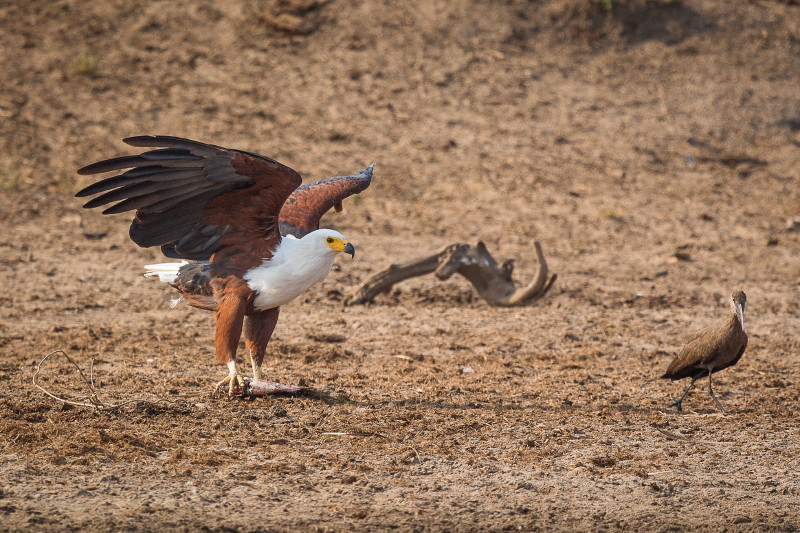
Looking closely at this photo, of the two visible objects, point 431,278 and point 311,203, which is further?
point 431,278

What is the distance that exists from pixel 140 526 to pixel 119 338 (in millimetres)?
3376

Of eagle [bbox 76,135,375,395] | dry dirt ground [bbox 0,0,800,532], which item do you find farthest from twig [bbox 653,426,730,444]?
eagle [bbox 76,135,375,395]

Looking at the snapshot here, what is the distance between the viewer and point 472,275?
27.7 ft

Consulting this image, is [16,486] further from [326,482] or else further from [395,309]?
[395,309]

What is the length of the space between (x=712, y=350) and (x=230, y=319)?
2998mm

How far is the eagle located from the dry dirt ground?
0.61 metres

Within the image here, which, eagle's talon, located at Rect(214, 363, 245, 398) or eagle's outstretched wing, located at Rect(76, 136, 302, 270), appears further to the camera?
eagle's talon, located at Rect(214, 363, 245, 398)

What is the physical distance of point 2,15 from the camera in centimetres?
1348

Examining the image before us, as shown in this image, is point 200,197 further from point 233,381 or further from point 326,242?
point 233,381

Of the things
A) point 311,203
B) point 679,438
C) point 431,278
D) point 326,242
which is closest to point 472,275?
point 431,278

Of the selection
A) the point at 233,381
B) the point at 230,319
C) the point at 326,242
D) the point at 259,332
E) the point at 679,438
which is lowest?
the point at 679,438

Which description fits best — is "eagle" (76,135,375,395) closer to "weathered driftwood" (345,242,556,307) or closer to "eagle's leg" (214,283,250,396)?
"eagle's leg" (214,283,250,396)

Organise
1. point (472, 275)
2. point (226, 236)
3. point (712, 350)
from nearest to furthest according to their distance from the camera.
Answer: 1. point (226, 236)
2. point (712, 350)
3. point (472, 275)

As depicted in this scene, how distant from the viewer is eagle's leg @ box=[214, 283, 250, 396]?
18.5 ft
